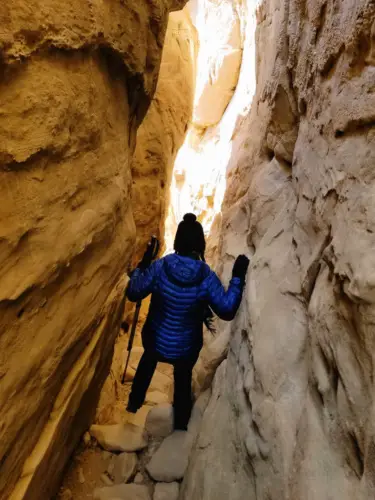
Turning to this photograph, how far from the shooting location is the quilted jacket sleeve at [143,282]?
10.5 feet

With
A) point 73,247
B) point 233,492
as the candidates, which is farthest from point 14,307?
point 233,492

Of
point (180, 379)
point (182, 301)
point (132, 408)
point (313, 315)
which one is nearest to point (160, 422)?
point (132, 408)

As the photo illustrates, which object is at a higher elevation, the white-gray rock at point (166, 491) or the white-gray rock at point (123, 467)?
the white-gray rock at point (166, 491)

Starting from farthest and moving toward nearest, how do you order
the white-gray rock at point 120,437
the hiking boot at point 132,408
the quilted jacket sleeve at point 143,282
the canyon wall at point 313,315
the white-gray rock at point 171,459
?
the hiking boot at point 132,408 → the white-gray rock at point 120,437 → the quilted jacket sleeve at point 143,282 → the white-gray rock at point 171,459 → the canyon wall at point 313,315

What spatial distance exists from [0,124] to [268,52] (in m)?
4.47

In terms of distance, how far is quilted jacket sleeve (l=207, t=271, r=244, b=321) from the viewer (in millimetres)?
3086

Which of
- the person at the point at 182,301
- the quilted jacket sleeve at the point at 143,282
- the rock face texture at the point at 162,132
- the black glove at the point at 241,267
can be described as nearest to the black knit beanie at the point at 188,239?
the person at the point at 182,301

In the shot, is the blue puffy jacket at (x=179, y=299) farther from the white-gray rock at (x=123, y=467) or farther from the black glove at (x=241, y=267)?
the white-gray rock at (x=123, y=467)

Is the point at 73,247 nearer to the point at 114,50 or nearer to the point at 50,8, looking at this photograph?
the point at 50,8

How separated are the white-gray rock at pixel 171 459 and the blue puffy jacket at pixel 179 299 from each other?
0.75m

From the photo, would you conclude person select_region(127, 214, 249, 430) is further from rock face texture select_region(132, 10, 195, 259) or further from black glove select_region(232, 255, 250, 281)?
rock face texture select_region(132, 10, 195, 259)

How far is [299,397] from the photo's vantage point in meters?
1.91

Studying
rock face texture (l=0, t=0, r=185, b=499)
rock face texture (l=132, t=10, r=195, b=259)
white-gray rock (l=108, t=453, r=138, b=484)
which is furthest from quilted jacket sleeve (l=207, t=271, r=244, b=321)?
rock face texture (l=132, t=10, r=195, b=259)

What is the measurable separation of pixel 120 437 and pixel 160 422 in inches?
15.3
